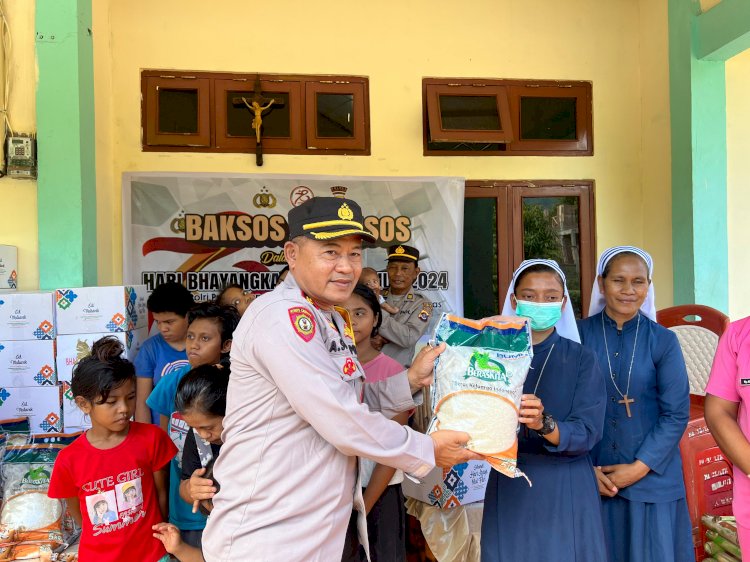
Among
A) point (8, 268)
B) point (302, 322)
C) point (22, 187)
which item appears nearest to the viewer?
point (302, 322)

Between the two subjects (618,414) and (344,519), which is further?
(618,414)

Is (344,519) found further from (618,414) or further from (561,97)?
(561,97)

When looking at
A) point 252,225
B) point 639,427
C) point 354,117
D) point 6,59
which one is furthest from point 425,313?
point 6,59

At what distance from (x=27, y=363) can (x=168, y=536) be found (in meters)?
1.41

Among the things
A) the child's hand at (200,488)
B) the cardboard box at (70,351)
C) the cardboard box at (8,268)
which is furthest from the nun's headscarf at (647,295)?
the cardboard box at (8,268)

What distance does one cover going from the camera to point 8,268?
3436 mm

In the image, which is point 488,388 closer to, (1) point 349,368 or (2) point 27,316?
(1) point 349,368

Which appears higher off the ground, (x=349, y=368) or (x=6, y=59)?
(x=6, y=59)

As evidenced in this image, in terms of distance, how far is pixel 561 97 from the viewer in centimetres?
516

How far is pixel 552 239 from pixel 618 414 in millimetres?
2990

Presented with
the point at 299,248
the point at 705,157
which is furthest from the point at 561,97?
the point at 299,248

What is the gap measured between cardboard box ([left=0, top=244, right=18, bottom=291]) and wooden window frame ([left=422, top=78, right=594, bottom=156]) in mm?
3064

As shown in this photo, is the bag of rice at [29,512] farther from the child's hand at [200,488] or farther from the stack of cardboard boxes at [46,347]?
the child's hand at [200,488]

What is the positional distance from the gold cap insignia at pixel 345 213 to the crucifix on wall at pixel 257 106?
129 inches
